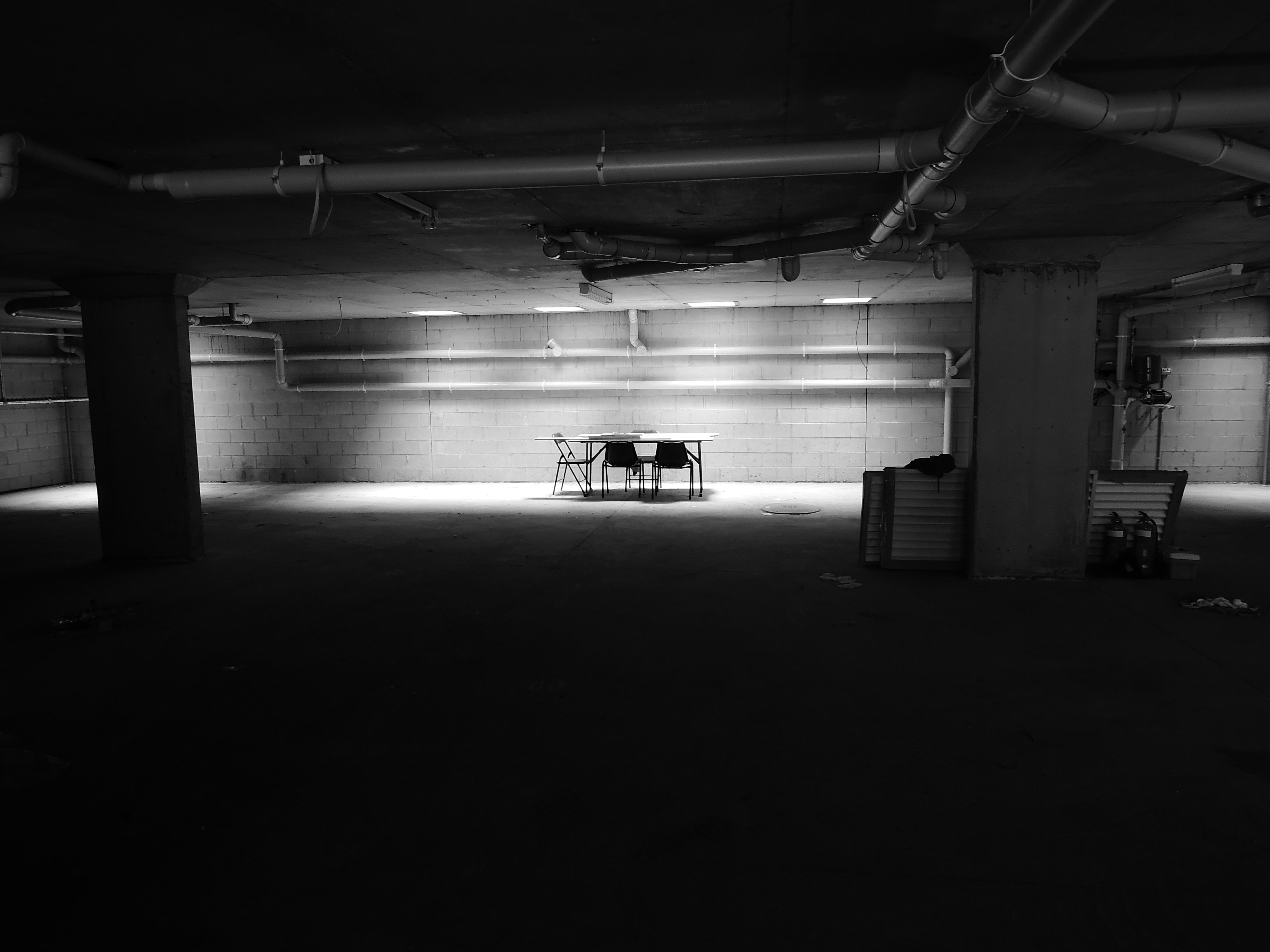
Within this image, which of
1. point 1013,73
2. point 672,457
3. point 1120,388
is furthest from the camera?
point 1120,388

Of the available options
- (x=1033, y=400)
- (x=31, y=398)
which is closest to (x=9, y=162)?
(x=1033, y=400)

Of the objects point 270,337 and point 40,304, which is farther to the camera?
point 270,337

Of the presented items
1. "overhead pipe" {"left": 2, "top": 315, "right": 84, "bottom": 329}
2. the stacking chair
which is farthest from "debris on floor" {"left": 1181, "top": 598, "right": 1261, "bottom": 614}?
"overhead pipe" {"left": 2, "top": 315, "right": 84, "bottom": 329}

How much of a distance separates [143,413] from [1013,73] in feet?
21.8

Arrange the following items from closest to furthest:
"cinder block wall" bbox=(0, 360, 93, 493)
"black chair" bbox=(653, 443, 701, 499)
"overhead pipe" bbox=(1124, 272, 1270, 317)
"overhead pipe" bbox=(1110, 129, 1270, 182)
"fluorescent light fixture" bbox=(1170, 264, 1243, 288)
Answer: "overhead pipe" bbox=(1110, 129, 1270, 182)
"fluorescent light fixture" bbox=(1170, 264, 1243, 288)
"overhead pipe" bbox=(1124, 272, 1270, 317)
"black chair" bbox=(653, 443, 701, 499)
"cinder block wall" bbox=(0, 360, 93, 493)

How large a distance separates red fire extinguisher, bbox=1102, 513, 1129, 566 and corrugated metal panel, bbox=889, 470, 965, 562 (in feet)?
3.16

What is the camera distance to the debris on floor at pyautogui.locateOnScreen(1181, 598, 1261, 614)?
4.34m

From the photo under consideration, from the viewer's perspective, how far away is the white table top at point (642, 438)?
29.4 feet

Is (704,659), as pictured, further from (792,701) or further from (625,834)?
(625,834)

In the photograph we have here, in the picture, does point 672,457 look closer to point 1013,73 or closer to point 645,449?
point 645,449

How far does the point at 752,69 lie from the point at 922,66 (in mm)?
573

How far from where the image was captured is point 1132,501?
5.36 m

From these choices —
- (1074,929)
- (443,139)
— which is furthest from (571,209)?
(1074,929)

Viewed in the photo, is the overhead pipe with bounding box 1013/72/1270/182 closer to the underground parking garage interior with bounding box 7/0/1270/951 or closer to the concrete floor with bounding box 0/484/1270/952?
the underground parking garage interior with bounding box 7/0/1270/951
